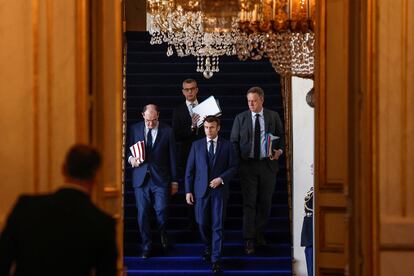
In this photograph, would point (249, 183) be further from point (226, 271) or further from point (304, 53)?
point (304, 53)

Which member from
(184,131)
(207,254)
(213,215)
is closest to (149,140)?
(184,131)

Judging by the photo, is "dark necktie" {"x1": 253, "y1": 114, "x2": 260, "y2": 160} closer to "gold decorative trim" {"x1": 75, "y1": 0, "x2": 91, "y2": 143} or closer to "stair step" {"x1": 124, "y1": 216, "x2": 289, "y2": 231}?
"stair step" {"x1": 124, "y1": 216, "x2": 289, "y2": 231}

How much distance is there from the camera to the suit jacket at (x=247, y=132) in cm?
1560

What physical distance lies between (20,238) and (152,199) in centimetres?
955

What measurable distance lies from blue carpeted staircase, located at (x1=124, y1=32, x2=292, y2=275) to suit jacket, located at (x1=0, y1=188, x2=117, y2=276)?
960 centimetres

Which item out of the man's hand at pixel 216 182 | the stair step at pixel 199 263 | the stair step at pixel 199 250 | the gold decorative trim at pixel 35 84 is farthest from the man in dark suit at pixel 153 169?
the gold decorative trim at pixel 35 84

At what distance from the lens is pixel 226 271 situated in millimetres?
15656

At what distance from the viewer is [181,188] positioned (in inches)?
701

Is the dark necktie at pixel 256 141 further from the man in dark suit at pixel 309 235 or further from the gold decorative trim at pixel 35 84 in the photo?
the gold decorative trim at pixel 35 84

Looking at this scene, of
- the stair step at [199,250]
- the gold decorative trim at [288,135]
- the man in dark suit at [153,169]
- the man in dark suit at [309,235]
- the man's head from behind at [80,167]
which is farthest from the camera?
the gold decorative trim at [288,135]

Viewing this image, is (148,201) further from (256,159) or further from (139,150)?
(256,159)

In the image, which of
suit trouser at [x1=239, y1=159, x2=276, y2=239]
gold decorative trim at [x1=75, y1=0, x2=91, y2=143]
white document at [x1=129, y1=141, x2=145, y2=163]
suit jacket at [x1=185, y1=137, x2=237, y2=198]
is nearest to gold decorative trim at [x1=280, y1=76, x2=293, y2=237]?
suit trouser at [x1=239, y1=159, x2=276, y2=239]

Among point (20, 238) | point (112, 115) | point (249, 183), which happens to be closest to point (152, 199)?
point (249, 183)

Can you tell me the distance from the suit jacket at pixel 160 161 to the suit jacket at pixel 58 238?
9334mm
